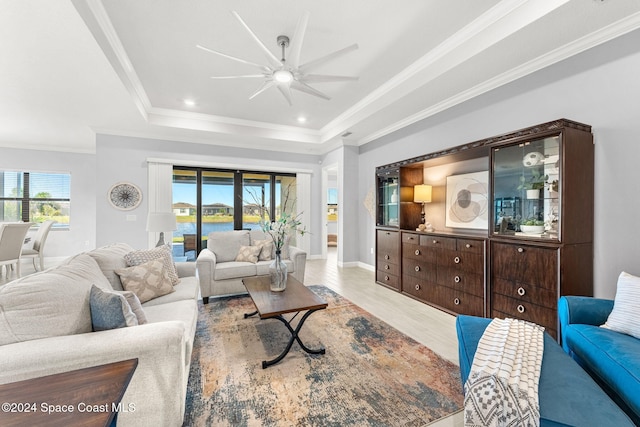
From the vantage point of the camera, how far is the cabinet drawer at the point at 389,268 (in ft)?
13.4

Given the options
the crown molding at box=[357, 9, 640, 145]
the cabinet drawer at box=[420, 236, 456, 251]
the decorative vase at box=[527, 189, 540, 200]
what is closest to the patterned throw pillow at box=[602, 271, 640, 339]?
the decorative vase at box=[527, 189, 540, 200]

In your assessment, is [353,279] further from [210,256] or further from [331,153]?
[331,153]

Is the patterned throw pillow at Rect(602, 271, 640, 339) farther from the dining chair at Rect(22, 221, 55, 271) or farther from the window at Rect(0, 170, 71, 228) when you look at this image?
the window at Rect(0, 170, 71, 228)

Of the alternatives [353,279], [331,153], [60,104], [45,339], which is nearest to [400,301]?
[353,279]

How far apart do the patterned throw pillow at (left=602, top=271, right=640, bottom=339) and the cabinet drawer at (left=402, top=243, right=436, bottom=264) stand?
1774 mm

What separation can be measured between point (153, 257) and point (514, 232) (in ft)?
11.6

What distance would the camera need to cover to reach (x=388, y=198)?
4.45 metres

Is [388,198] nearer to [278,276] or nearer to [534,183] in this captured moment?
[534,183]

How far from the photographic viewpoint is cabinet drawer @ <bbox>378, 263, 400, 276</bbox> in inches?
161

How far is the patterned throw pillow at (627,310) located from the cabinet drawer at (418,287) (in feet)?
5.94

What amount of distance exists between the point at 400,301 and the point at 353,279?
1235 millimetres

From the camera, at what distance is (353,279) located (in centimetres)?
480

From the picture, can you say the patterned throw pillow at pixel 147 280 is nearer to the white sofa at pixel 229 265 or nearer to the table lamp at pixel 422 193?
the white sofa at pixel 229 265

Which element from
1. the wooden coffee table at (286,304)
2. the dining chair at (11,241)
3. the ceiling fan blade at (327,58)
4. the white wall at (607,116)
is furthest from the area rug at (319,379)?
the dining chair at (11,241)
